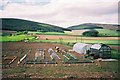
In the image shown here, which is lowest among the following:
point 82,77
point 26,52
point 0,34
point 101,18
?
point 82,77

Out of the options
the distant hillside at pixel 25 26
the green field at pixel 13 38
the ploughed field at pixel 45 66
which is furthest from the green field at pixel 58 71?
the distant hillside at pixel 25 26

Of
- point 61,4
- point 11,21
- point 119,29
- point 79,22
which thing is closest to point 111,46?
point 119,29

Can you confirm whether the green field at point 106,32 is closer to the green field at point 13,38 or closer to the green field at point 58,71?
the green field at point 58,71

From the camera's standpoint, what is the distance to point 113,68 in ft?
17.4

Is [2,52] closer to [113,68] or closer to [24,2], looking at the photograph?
[24,2]

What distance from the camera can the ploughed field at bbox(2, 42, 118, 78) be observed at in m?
5.25

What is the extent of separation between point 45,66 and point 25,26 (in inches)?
37.8

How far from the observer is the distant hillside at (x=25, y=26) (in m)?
5.20

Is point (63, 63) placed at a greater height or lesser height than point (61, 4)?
lesser

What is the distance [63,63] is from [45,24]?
36.1 inches

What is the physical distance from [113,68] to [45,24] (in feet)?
5.70

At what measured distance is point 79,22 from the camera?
5.22 meters

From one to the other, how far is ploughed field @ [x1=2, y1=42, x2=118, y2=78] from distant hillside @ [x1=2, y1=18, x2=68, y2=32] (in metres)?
0.32

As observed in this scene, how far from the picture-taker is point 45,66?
527 cm
